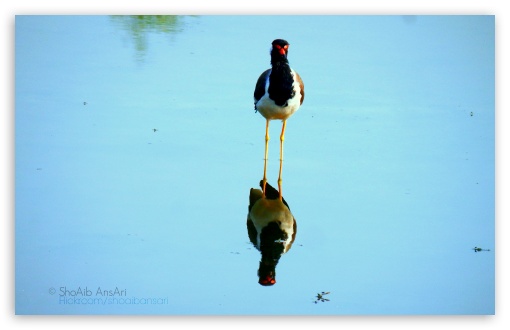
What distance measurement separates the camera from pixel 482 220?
6.65 metres

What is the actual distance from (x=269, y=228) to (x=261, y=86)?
44.1 inches

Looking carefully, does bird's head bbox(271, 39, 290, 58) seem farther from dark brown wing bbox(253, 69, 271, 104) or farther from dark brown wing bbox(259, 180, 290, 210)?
dark brown wing bbox(259, 180, 290, 210)

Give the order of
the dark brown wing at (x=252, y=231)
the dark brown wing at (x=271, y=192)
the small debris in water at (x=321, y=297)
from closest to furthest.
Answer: the small debris in water at (x=321, y=297)
the dark brown wing at (x=252, y=231)
the dark brown wing at (x=271, y=192)

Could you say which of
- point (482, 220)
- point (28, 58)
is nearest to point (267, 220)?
point (482, 220)

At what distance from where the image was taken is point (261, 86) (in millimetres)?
7355

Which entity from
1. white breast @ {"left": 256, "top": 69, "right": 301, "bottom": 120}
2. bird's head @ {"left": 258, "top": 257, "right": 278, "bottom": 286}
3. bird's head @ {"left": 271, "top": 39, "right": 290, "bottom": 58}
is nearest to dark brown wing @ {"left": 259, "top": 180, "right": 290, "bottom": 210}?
white breast @ {"left": 256, "top": 69, "right": 301, "bottom": 120}

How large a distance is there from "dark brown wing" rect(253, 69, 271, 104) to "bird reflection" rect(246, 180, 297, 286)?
2.05ft

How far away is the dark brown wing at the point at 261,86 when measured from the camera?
7328 millimetres

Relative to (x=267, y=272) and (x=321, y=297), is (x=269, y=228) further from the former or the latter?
(x=321, y=297)

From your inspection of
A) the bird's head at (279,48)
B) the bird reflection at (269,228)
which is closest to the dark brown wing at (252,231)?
the bird reflection at (269,228)

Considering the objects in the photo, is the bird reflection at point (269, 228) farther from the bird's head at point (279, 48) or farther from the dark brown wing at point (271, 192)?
the bird's head at point (279, 48)

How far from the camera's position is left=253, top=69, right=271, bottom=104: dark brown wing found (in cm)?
733

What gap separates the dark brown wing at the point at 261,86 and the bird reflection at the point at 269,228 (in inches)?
24.6

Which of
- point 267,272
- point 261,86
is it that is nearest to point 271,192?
point 261,86
